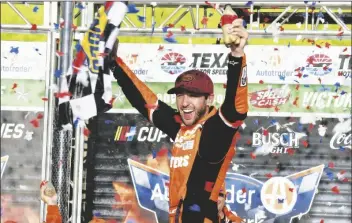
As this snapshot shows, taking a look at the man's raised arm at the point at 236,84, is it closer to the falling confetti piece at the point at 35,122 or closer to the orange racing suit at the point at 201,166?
the orange racing suit at the point at 201,166

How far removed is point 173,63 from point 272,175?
1.77 metres

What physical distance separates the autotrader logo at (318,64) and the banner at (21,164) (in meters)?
3.25

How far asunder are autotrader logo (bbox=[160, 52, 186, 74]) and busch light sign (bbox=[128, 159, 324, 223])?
1.22 m

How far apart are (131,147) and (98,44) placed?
2233 millimetres

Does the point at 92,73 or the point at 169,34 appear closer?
the point at 92,73

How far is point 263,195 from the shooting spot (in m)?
10.0

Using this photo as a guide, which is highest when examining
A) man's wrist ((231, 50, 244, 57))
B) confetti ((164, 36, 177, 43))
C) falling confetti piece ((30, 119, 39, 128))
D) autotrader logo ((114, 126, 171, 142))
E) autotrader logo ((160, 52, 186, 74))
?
man's wrist ((231, 50, 244, 57))

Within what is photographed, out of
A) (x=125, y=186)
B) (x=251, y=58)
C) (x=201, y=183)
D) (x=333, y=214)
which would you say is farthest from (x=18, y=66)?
(x=333, y=214)

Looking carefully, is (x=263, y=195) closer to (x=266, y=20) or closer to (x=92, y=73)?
(x=266, y=20)

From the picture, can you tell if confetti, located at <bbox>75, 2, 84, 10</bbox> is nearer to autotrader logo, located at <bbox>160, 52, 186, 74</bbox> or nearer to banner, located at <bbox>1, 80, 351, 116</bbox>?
banner, located at <bbox>1, 80, 351, 116</bbox>

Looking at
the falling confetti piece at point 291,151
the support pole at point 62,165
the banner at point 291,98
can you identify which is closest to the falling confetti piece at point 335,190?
the falling confetti piece at point 291,151

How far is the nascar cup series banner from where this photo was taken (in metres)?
10.0

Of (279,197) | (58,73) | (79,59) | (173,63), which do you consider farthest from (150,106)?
(279,197)

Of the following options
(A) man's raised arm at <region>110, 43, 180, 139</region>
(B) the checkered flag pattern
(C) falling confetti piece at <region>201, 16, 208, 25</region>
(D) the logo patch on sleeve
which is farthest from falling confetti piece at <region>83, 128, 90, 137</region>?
(D) the logo patch on sleeve
